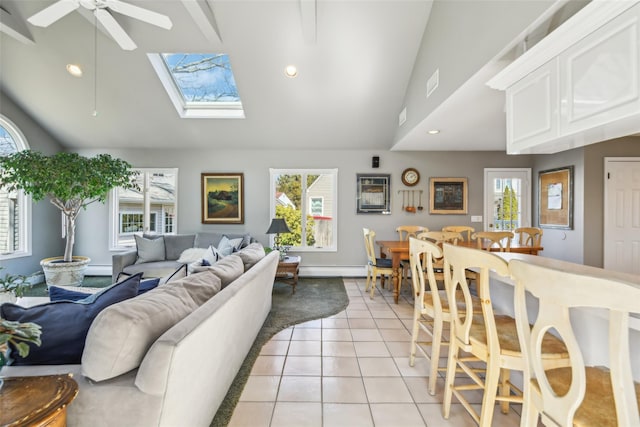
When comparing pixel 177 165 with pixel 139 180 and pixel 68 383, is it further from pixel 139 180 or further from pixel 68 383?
pixel 68 383

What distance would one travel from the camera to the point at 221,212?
209 inches

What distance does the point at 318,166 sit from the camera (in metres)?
5.32

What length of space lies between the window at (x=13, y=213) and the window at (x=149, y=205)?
1.18 meters

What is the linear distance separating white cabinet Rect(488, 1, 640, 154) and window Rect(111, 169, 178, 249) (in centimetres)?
528

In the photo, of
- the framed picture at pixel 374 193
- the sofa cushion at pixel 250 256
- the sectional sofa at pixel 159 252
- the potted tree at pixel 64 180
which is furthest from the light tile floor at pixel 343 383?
the potted tree at pixel 64 180

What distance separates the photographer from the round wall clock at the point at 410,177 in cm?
525

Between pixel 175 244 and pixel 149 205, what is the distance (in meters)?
1.21

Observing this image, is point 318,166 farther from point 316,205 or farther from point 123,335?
point 123,335

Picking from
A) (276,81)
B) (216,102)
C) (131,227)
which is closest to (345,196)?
(276,81)

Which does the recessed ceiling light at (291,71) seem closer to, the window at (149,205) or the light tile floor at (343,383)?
the window at (149,205)

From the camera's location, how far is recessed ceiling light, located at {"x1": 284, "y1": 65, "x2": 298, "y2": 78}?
3.84 m

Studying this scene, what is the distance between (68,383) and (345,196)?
4.63 metres

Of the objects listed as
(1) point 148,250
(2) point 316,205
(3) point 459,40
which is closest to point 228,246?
(1) point 148,250

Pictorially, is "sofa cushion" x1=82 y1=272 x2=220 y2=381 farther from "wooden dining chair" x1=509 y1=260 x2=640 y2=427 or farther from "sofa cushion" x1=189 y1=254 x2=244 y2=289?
"wooden dining chair" x1=509 y1=260 x2=640 y2=427
